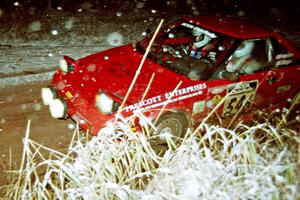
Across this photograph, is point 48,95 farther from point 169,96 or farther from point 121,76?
point 169,96

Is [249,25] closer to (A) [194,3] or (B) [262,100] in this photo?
(B) [262,100]

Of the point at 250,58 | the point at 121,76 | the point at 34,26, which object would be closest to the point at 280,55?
the point at 250,58

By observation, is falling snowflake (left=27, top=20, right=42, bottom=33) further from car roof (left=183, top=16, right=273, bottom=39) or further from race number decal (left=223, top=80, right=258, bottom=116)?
race number decal (left=223, top=80, right=258, bottom=116)

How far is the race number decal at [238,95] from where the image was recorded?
4680 mm

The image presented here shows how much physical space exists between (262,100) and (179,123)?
137cm

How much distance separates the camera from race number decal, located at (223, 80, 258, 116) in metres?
4.68

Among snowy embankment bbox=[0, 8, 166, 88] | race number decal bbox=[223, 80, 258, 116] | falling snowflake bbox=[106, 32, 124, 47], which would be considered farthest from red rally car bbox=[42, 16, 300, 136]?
falling snowflake bbox=[106, 32, 124, 47]

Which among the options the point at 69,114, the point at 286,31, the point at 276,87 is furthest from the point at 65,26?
the point at 286,31

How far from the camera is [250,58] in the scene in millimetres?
5043

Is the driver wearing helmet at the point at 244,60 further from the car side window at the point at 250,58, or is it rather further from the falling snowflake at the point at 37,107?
the falling snowflake at the point at 37,107

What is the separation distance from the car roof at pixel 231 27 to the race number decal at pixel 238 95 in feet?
2.11

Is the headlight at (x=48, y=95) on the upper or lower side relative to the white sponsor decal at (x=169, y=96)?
upper

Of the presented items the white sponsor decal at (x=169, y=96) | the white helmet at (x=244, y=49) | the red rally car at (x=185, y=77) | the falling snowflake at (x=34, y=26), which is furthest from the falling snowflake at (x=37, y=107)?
the falling snowflake at (x=34, y=26)

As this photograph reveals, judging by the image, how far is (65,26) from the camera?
9.05m
